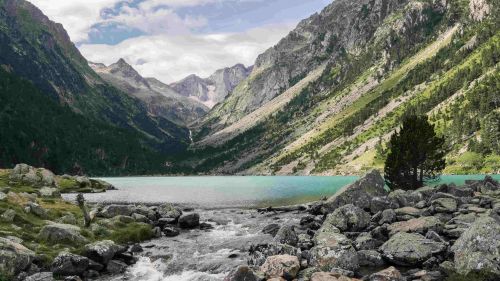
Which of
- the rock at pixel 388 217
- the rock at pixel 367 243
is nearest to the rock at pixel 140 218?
the rock at pixel 388 217

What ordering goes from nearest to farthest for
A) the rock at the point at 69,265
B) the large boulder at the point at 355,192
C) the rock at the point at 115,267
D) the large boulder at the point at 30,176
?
the rock at the point at 69,265, the rock at the point at 115,267, the large boulder at the point at 355,192, the large boulder at the point at 30,176

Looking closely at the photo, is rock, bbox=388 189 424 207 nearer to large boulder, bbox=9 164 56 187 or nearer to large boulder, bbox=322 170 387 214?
large boulder, bbox=322 170 387 214

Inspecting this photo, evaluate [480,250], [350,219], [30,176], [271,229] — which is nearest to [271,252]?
[350,219]

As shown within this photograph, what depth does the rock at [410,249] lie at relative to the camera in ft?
92.3

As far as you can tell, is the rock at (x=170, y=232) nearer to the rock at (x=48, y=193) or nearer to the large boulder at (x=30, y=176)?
the rock at (x=48, y=193)

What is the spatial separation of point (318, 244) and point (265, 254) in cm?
425

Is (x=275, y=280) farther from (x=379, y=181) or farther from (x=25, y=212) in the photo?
(x=379, y=181)

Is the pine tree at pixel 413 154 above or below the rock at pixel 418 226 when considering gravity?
above

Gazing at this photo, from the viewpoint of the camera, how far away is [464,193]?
54000 millimetres

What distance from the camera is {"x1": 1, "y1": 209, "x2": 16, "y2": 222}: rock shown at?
43.5 meters

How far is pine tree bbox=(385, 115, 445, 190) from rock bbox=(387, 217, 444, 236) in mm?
36354

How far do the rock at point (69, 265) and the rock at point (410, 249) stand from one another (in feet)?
77.2

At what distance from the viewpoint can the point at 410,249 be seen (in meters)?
28.9

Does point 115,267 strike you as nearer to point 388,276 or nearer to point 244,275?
point 244,275
